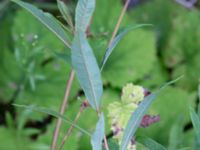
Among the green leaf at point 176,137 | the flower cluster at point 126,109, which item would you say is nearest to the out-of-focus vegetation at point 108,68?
the green leaf at point 176,137

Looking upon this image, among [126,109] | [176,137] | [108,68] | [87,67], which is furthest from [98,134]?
[108,68]

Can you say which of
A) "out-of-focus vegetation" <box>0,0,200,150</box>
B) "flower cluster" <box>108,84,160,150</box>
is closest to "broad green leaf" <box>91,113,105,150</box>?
"flower cluster" <box>108,84,160,150</box>

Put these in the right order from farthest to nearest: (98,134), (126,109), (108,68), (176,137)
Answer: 1. (108,68)
2. (176,137)
3. (126,109)
4. (98,134)

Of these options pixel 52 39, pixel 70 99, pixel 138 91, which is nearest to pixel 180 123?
pixel 138 91

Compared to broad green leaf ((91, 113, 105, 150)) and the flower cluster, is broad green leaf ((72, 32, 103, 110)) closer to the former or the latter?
broad green leaf ((91, 113, 105, 150))

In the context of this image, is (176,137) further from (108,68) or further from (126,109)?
(108,68)

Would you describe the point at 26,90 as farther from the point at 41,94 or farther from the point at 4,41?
the point at 4,41
